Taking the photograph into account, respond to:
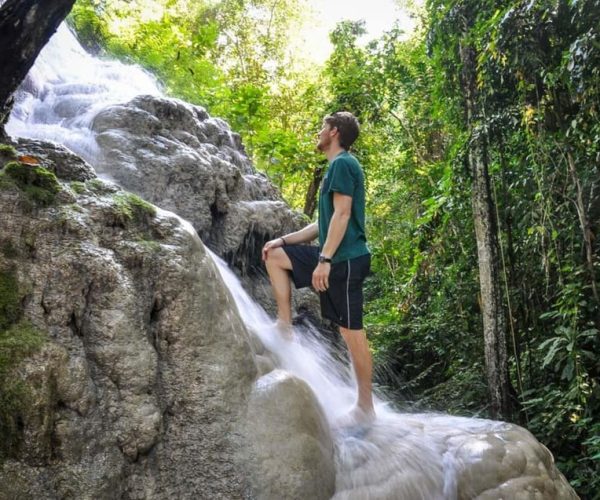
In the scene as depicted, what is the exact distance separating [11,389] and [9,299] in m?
0.45

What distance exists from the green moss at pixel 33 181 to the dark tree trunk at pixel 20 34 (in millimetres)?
793

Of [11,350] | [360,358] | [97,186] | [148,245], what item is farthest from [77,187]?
[360,358]

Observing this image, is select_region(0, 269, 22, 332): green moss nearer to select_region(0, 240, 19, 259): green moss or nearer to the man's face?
select_region(0, 240, 19, 259): green moss

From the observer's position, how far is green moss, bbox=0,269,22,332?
7.96ft

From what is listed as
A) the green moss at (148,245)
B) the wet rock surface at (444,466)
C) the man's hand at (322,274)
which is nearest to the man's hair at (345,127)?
the man's hand at (322,274)

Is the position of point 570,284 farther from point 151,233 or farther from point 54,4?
point 54,4

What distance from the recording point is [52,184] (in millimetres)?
2986

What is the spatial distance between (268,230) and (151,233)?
8.90 ft

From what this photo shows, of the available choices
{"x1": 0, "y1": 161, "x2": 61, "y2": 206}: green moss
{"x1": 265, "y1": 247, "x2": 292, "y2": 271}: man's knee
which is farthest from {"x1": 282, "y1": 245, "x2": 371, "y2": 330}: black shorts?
{"x1": 0, "y1": 161, "x2": 61, "y2": 206}: green moss

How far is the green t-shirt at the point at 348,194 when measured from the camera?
3.66 m

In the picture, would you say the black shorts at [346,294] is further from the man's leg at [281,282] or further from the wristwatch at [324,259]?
the man's leg at [281,282]

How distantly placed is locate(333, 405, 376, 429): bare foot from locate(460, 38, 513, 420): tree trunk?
2.31 m

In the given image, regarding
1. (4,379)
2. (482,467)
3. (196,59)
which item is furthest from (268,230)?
(196,59)

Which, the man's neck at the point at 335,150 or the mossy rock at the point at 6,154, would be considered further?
the man's neck at the point at 335,150
